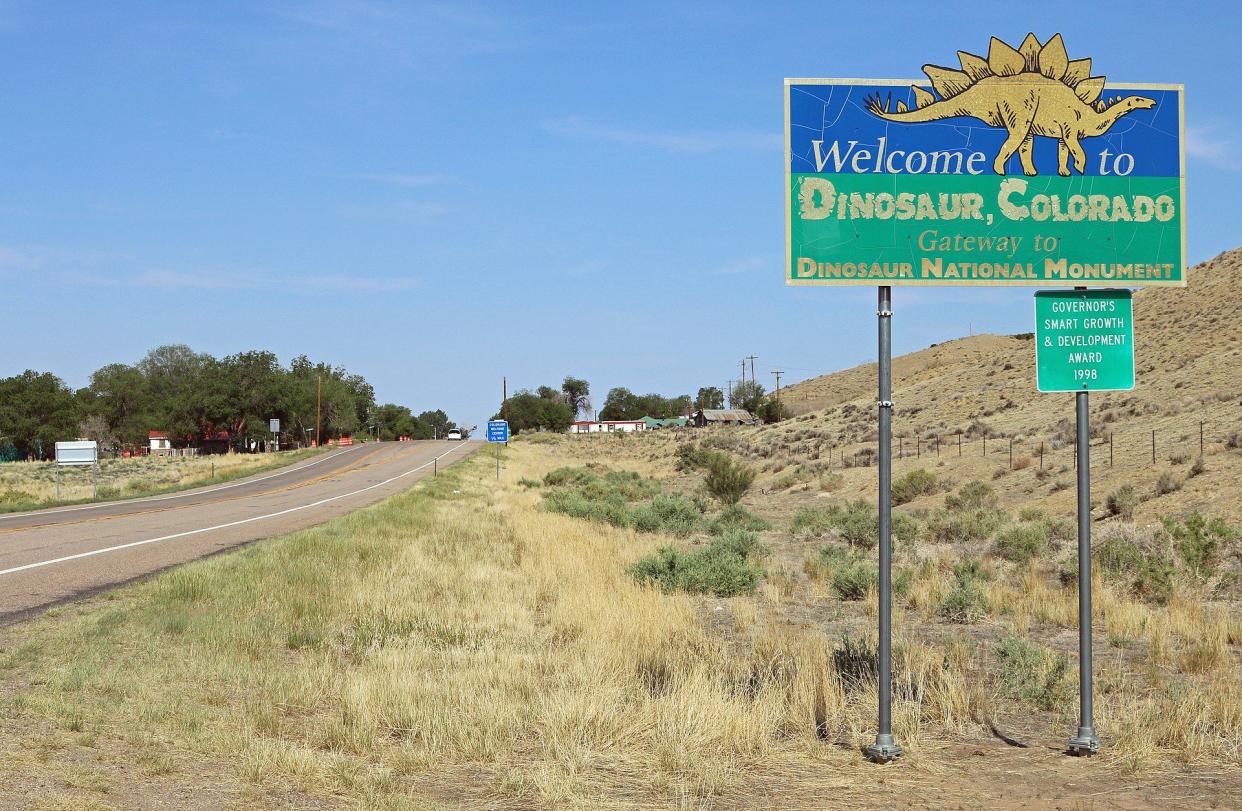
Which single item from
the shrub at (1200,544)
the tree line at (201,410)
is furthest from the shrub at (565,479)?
the tree line at (201,410)

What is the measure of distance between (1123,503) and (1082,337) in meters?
19.1

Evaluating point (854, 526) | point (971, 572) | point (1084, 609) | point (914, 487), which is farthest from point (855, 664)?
point (914, 487)

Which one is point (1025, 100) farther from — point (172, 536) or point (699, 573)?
point (172, 536)

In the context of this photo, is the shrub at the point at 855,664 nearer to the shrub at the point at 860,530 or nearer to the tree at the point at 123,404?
the shrub at the point at 860,530

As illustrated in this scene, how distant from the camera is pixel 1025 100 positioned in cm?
767

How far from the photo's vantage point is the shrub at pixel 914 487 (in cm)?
3578

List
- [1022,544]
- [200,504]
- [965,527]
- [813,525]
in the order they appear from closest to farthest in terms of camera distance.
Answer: [1022,544], [965,527], [813,525], [200,504]

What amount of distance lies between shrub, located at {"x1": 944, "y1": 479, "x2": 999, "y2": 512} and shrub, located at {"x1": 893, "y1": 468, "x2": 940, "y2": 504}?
3.69 meters

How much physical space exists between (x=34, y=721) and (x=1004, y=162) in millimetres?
7614

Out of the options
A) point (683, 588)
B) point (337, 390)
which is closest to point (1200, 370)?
point (683, 588)

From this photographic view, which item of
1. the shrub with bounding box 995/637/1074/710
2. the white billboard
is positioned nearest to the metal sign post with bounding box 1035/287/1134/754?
the shrub with bounding box 995/637/1074/710

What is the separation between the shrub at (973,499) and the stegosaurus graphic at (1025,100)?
77.6 ft

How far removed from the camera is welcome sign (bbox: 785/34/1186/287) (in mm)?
7477

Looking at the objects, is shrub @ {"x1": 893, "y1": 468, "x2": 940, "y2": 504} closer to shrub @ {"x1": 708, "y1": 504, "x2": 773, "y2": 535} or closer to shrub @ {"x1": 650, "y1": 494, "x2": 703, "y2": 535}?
shrub @ {"x1": 708, "y1": 504, "x2": 773, "y2": 535}
